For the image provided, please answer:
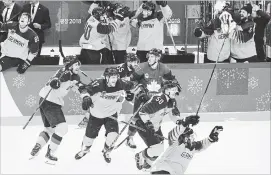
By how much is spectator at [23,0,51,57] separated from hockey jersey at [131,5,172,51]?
0.95 metres

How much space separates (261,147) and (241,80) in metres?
1.27

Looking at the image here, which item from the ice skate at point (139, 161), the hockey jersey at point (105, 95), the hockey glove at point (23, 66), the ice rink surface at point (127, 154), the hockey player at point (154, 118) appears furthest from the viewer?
the hockey glove at point (23, 66)

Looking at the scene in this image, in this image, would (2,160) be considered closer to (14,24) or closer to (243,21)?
(14,24)

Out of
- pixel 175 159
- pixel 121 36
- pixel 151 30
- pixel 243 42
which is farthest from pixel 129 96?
pixel 243 42

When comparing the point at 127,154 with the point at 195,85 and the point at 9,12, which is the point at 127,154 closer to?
the point at 195,85

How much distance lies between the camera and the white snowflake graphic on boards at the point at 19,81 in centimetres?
889

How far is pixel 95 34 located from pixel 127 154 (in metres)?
1.62

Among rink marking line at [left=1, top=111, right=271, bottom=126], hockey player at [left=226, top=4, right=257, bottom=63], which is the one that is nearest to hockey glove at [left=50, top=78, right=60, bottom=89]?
rink marking line at [left=1, top=111, right=271, bottom=126]

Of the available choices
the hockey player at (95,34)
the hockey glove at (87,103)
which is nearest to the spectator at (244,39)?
the hockey player at (95,34)

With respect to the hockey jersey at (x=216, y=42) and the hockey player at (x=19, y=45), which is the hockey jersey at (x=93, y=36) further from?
the hockey jersey at (x=216, y=42)

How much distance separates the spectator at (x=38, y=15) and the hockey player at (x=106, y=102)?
1.87m

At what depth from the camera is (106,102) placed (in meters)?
7.37

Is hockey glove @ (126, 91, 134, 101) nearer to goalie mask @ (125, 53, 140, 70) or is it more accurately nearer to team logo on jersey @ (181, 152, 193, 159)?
goalie mask @ (125, 53, 140, 70)

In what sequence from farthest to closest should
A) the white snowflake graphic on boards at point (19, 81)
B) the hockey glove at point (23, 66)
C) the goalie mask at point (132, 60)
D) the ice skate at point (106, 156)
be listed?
the white snowflake graphic on boards at point (19, 81) < the hockey glove at point (23, 66) < the goalie mask at point (132, 60) < the ice skate at point (106, 156)
